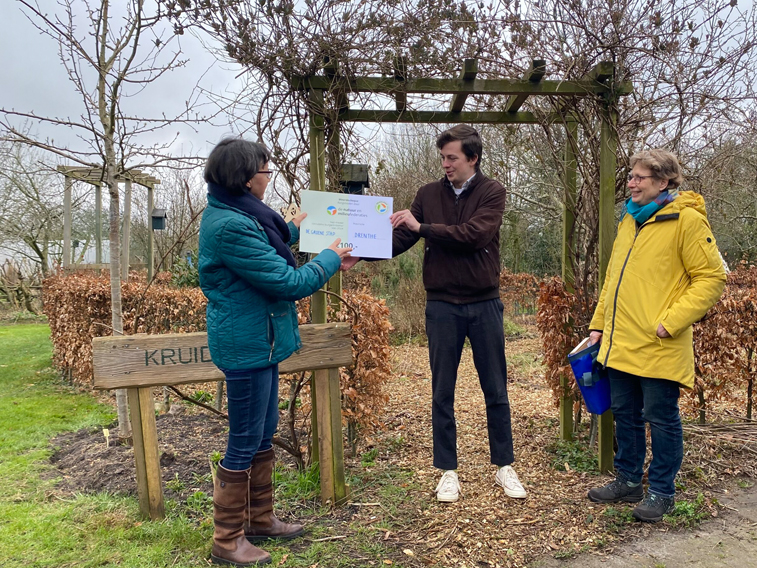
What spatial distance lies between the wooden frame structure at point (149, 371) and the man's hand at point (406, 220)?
812 millimetres

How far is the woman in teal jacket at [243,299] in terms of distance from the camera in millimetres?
2371

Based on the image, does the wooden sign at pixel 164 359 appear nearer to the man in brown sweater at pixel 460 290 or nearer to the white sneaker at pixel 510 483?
the man in brown sweater at pixel 460 290

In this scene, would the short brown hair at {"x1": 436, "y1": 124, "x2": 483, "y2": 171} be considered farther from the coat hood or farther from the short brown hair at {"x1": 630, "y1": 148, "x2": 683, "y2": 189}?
the coat hood

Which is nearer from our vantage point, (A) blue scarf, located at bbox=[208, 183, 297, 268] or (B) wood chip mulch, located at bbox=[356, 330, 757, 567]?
(A) blue scarf, located at bbox=[208, 183, 297, 268]

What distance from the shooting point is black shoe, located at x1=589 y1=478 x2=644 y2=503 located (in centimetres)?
314

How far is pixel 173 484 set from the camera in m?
3.41

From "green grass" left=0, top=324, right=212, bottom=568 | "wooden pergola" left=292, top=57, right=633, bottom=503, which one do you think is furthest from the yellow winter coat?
"green grass" left=0, top=324, right=212, bottom=568

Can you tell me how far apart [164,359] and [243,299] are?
0.76m

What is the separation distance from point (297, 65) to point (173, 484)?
2.68 metres

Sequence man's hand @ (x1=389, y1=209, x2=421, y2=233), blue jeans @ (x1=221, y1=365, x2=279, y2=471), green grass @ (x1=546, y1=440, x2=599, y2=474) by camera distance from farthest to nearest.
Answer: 1. green grass @ (x1=546, y1=440, x2=599, y2=474)
2. man's hand @ (x1=389, y1=209, x2=421, y2=233)
3. blue jeans @ (x1=221, y1=365, x2=279, y2=471)

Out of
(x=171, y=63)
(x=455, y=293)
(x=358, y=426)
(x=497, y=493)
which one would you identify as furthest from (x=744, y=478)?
(x=171, y=63)

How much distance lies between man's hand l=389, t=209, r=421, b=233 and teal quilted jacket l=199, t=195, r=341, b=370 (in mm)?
740

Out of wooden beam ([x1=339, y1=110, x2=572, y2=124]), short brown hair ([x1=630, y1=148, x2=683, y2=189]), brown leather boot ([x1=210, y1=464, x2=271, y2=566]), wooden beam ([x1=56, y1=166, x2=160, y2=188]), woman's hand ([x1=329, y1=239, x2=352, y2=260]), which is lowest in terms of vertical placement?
brown leather boot ([x1=210, y1=464, x2=271, y2=566])

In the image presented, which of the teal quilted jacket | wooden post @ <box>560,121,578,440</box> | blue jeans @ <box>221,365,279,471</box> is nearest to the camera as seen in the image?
the teal quilted jacket
